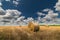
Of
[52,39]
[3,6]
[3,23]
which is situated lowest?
[52,39]

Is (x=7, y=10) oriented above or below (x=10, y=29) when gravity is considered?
above

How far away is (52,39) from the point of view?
10.8 feet

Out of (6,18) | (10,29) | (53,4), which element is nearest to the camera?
(10,29)

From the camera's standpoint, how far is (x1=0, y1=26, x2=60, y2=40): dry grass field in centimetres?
302

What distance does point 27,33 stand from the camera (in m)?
3.15

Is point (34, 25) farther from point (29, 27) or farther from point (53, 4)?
point (53, 4)

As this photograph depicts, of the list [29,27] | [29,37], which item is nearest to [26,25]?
[29,27]

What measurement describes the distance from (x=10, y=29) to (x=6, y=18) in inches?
10.1

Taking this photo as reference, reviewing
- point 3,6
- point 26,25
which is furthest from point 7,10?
point 26,25

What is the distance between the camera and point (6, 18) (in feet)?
10.6

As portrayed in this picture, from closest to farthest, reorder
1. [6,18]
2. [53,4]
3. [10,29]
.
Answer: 1. [10,29]
2. [6,18]
3. [53,4]

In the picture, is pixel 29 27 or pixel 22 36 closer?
pixel 22 36

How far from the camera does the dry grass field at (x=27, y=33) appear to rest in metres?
3.02

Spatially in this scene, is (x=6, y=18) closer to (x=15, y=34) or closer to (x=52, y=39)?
(x=15, y=34)
